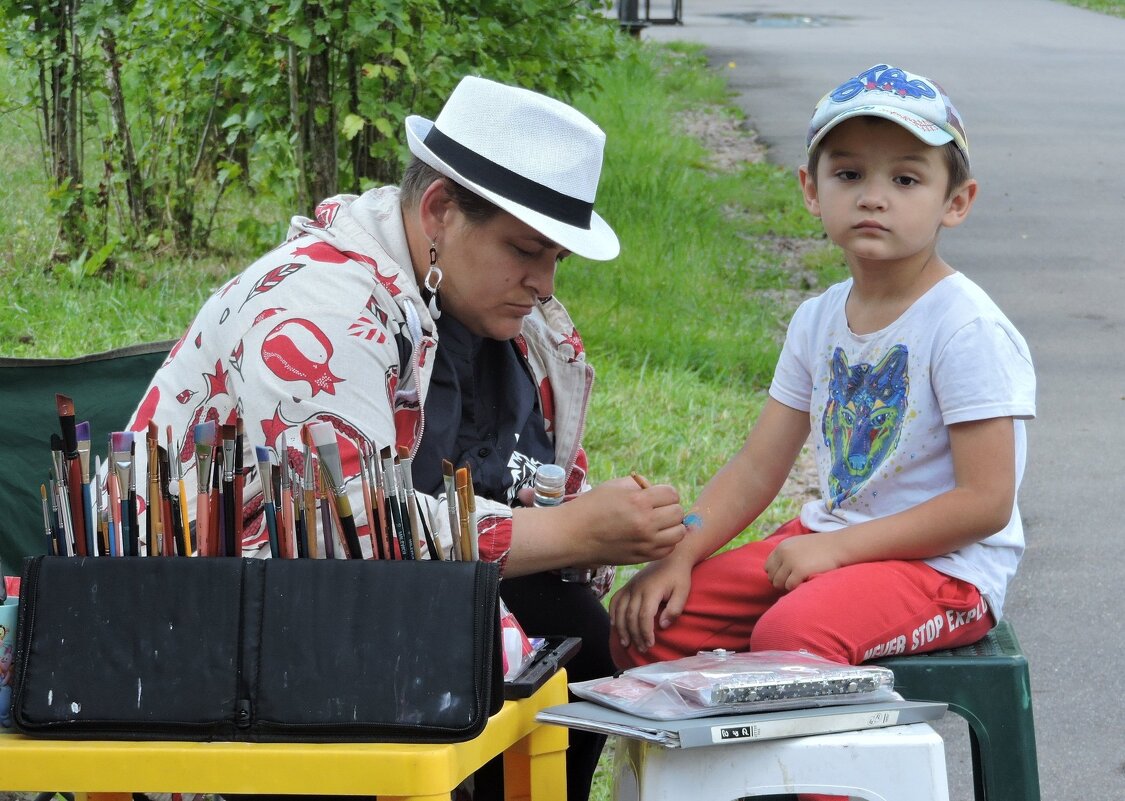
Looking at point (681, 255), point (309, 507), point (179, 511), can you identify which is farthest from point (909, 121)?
point (681, 255)

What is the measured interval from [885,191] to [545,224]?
515 millimetres

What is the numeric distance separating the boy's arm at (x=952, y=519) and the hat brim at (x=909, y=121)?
0.42m

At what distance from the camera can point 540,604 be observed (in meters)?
2.48

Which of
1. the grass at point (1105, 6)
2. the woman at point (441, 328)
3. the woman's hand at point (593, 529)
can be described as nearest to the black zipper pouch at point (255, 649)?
the woman at point (441, 328)

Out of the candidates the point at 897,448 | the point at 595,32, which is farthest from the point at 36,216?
the point at 897,448

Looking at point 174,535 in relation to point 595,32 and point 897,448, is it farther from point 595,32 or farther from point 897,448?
point 595,32

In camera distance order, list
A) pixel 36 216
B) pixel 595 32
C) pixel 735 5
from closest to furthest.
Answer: pixel 36 216, pixel 595 32, pixel 735 5

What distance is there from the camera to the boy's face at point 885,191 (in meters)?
2.24

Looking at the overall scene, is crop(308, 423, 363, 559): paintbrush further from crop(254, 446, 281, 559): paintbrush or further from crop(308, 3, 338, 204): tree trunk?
crop(308, 3, 338, 204): tree trunk

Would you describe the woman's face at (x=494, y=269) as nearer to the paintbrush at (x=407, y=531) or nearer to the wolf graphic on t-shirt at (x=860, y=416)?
the wolf graphic on t-shirt at (x=860, y=416)

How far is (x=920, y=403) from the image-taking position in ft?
7.40

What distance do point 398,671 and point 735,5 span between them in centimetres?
2335

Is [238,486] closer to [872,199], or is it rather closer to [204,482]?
[204,482]

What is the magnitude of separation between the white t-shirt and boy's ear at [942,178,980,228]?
87mm
